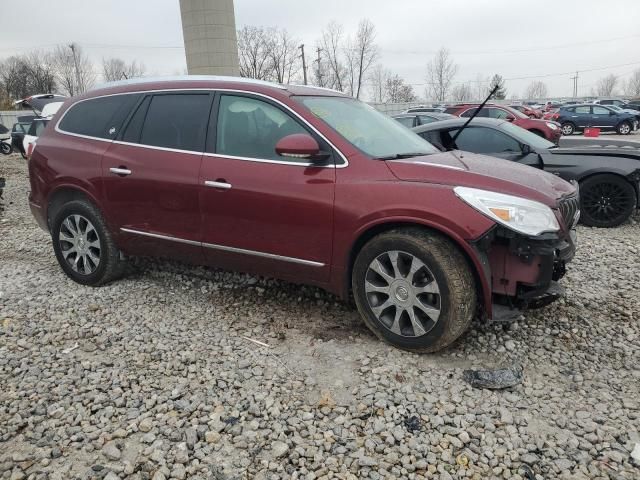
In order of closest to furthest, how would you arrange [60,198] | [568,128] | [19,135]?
[60,198] < [19,135] < [568,128]

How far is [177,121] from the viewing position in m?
3.98

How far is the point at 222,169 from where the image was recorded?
3.66 m

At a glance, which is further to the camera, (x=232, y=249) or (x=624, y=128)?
(x=624, y=128)

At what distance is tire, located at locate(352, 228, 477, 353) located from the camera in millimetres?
3004

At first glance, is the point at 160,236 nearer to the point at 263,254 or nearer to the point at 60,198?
the point at 263,254

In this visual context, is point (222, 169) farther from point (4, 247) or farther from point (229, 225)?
point (4, 247)

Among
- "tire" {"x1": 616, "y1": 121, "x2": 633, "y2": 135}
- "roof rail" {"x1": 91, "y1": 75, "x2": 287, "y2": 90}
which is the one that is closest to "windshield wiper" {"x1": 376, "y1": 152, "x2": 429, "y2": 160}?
"roof rail" {"x1": 91, "y1": 75, "x2": 287, "y2": 90}

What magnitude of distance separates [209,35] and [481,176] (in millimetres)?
22097

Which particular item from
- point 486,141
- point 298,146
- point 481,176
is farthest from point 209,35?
point 481,176

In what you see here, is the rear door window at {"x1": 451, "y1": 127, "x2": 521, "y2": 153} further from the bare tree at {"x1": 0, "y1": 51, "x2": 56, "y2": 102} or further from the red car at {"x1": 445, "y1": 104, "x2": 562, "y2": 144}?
the bare tree at {"x1": 0, "y1": 51, "x2": 56, "y2": 102}

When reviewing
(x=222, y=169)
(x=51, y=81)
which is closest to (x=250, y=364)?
(x=222, y=169)

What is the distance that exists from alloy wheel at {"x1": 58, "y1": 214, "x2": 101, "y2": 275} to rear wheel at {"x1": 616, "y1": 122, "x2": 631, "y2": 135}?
1068 inches

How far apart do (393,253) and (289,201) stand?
83 centimetres

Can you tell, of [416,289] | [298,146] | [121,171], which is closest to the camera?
[416,289]
